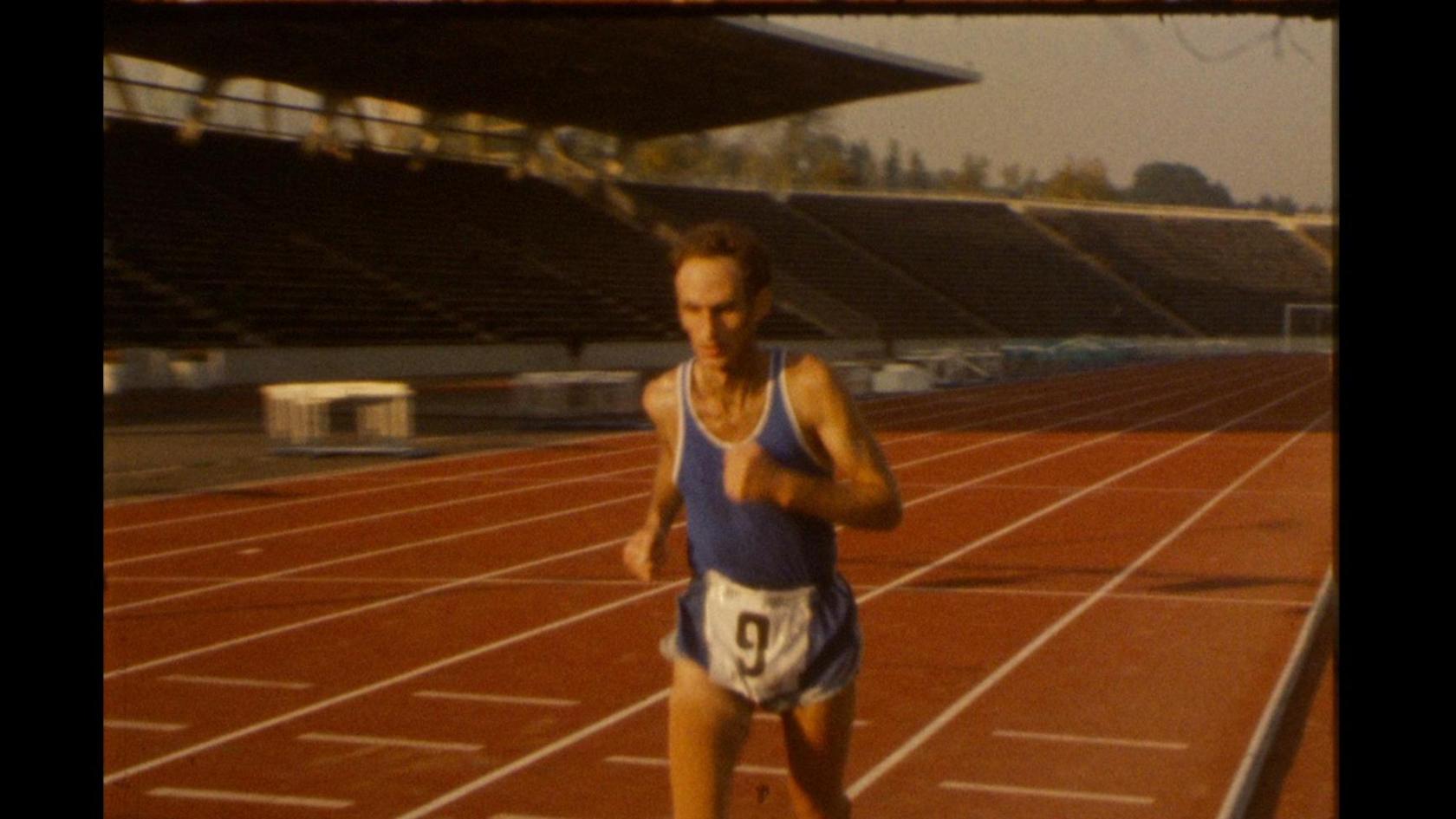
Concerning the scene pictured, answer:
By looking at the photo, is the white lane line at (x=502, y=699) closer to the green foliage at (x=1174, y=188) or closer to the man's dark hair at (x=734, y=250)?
the man's dark hair at (x=734, y=250)

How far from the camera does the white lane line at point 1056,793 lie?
17.0 feet

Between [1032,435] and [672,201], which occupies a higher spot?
[672,201]

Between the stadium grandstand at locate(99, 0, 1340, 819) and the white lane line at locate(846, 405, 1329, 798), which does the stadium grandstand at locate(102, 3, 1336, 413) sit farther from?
the white lane line at locate(846, 405, 1329, 798)

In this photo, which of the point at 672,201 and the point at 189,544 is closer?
the point at 189,544

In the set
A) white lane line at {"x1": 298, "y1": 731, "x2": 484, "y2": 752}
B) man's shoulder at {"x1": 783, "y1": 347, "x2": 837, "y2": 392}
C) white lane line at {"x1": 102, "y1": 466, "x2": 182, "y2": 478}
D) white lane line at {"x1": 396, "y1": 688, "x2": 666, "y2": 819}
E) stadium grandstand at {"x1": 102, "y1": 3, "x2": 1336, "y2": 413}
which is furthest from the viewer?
stadium grandstand at {"x1": 102, "y1": 3, "x2": 1336, "y2": 413}

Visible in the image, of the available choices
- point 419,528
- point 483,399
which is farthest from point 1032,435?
point 419,528

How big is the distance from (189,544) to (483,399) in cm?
1420

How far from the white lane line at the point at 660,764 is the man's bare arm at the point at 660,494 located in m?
2.26

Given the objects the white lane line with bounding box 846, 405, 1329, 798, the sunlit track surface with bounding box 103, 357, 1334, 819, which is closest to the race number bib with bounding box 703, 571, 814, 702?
the sunlit track surface with bounding box 103, 357, 1334, 819

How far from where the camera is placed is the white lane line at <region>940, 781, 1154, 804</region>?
519 centimetres

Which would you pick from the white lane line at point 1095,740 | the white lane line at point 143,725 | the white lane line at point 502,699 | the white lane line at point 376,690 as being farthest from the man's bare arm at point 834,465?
the white lane line at point 143,725

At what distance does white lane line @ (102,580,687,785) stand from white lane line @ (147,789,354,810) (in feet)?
0.93

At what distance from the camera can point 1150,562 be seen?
10.1 meters
